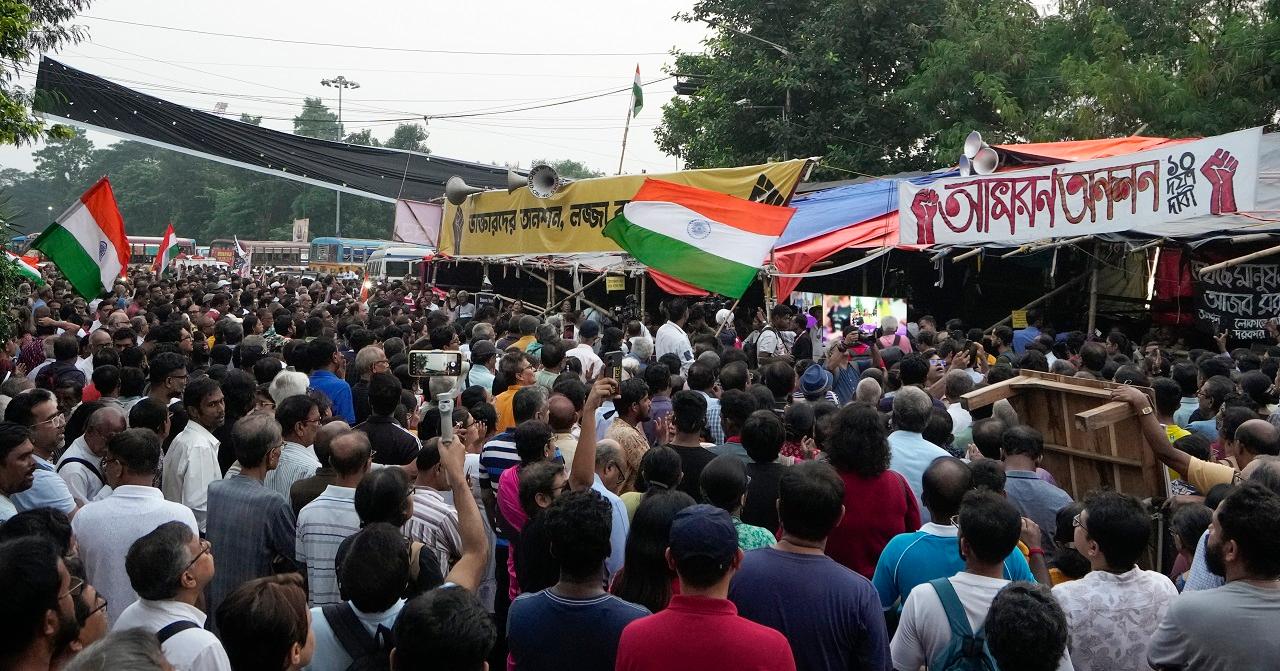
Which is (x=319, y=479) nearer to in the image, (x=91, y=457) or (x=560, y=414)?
(x=560, y=414)

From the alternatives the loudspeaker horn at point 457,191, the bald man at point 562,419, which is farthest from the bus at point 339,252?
the bald man at point 562,419

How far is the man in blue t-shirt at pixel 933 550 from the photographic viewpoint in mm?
3787

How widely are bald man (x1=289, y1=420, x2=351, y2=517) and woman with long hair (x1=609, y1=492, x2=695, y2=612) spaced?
1936 millimetres

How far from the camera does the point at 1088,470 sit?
5.75 m

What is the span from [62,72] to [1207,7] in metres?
21.3

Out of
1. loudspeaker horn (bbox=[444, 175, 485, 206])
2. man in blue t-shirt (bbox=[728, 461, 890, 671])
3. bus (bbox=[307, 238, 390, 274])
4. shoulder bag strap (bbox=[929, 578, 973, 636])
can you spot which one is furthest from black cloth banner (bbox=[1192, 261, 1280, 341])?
bus (bbox=[307, 238, 390, 274])

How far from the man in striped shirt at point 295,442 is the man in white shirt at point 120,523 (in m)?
0.87

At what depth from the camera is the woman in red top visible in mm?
4367

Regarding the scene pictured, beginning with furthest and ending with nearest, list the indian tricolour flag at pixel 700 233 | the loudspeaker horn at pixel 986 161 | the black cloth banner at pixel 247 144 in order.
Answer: the black cloth banner at pixel 247 144, the loudspeaker horn at pixel 986 161, the indian tricolour flag at pixel 700 233

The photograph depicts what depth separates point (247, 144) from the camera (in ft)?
66.2

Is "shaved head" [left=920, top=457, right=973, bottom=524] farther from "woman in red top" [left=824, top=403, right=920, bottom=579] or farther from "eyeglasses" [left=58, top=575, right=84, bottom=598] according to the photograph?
"eyeglasses" [left=58, top=575, right=84, bottom=598]

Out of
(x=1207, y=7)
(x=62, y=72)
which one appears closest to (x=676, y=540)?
(x=62, y=72)

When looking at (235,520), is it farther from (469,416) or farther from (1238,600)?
(1238,600)

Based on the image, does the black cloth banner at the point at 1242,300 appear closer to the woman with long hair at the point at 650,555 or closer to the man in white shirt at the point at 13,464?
the woman with long hair at the point at 650,555
